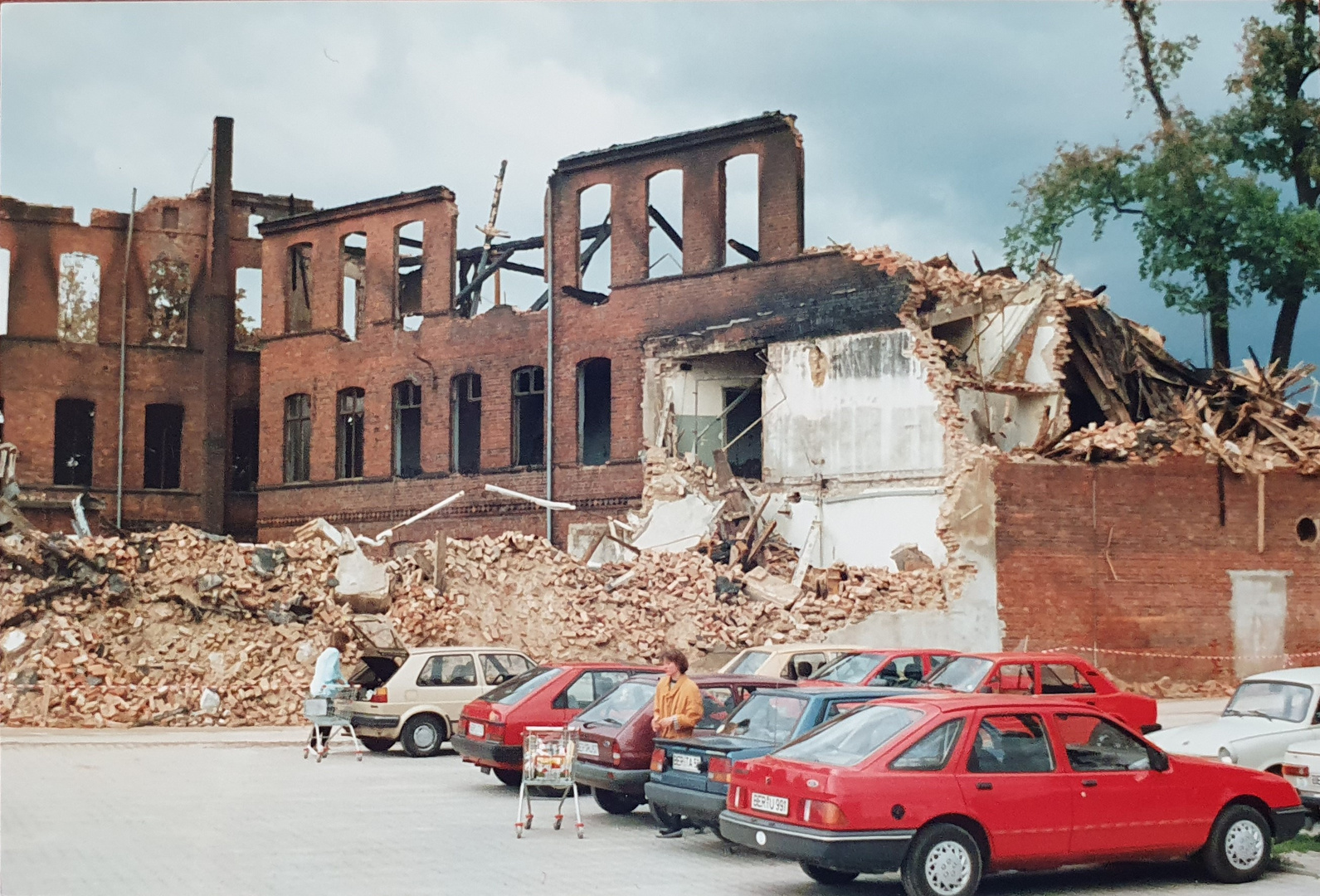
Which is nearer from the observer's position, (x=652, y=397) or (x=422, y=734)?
(x=422, y=734)

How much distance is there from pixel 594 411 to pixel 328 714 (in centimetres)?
1845

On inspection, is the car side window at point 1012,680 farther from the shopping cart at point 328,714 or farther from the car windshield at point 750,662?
the shopping cart at point 328,714

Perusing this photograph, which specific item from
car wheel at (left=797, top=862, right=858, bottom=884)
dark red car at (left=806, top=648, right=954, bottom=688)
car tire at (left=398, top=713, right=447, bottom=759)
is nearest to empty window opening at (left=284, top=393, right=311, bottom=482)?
car tire at (left=398, top=713, right=447, bottom=759)

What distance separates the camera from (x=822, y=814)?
891 cm

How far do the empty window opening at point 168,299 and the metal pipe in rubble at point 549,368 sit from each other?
45.1ft

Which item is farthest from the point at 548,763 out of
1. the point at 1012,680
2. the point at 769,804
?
the point at 1012,680

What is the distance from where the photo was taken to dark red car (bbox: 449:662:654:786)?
14.3 meters

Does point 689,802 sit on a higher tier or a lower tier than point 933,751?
lower

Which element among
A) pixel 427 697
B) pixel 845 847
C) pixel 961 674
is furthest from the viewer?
pixel 427 697

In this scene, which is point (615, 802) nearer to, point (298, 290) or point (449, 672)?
point (449, 672)

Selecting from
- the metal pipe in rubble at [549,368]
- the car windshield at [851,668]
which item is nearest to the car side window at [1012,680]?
the car windshield at [851,668]

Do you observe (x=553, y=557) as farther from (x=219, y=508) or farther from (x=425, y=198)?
(x=219, y=508)

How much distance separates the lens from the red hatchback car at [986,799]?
896cm

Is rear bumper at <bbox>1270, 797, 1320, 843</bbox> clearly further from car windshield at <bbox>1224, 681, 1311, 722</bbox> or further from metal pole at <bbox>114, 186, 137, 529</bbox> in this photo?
metal pole at <bbox>114, 186, 137, 529</bbox>
